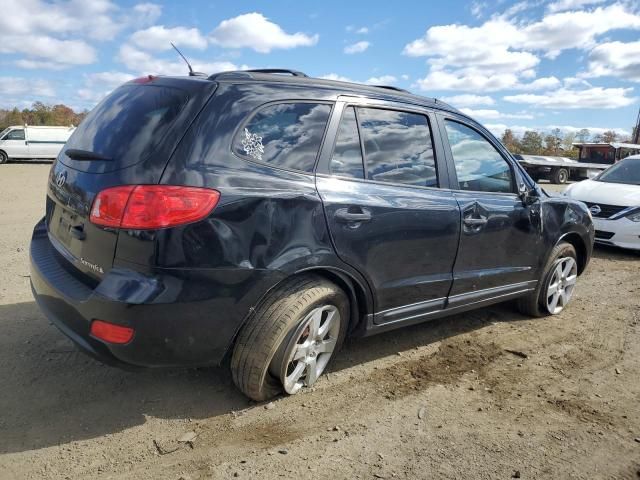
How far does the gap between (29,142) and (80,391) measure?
24.1m

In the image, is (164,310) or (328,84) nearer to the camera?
(164,310)

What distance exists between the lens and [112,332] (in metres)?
2.43

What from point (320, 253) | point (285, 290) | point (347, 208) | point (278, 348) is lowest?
point (278, 348)

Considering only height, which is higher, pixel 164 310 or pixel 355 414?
pixel 164 310

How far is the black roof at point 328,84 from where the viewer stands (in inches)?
111

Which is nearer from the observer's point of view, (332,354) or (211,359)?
(211,359)

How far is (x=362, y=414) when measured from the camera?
9.68ft

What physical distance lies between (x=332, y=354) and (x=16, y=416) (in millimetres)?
1804

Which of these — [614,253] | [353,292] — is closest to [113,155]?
[353,292]

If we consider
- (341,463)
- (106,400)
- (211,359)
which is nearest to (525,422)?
(341,463)

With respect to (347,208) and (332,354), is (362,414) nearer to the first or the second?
(332,354)

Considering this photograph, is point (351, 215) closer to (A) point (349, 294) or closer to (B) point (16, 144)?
(A) point (349, 294)

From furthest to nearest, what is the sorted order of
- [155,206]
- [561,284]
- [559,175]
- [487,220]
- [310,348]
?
[559,175]
[561,284]
[487,220]
[310,348]
[155,206]

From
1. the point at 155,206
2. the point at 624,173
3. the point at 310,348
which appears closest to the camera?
the point at 155,206
